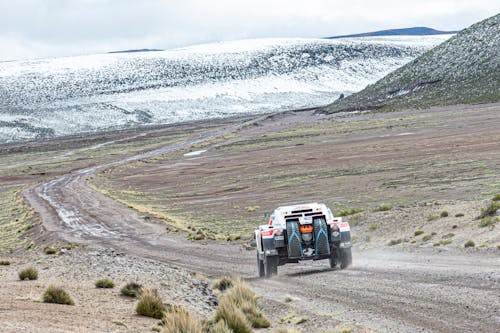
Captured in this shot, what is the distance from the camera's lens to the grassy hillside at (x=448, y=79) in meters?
139

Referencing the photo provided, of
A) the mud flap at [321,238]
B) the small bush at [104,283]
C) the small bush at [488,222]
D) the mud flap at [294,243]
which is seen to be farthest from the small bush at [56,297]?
the small bush at [488,222]

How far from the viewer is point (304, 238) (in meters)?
19.9

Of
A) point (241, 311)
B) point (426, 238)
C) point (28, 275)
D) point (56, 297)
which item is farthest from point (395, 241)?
point (56, 297)

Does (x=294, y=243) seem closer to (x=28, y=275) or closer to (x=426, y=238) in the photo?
(x=426, y=238)

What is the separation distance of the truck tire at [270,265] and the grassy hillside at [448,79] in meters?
114

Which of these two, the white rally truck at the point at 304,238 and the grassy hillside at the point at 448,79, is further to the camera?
the grassy hillside at the point at 448,79

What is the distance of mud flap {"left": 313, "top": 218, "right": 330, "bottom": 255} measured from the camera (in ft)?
65.1

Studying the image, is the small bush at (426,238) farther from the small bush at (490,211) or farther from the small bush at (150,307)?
the small bush at (150,307)

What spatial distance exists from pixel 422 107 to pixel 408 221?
11164cm

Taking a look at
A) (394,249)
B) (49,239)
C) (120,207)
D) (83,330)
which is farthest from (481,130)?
(83,330)

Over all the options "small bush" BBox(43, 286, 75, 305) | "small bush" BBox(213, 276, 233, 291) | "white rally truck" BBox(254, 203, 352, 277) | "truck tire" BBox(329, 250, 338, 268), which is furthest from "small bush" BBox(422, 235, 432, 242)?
"small bush" BBox(43, 286, 75, 305)

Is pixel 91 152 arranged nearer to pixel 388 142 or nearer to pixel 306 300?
pixel 388 142

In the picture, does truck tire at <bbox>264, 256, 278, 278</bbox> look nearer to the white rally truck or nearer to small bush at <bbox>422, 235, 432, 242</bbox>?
the white rally truck

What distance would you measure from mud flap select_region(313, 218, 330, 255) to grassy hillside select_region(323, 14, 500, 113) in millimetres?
113859
